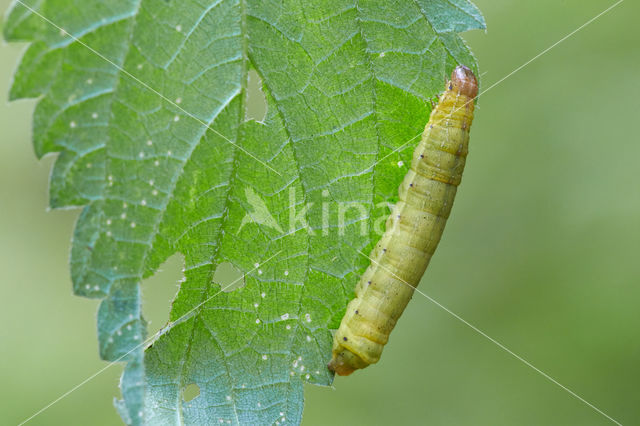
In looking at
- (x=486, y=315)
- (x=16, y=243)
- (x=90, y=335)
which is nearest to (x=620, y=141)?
(x=486, y=315)

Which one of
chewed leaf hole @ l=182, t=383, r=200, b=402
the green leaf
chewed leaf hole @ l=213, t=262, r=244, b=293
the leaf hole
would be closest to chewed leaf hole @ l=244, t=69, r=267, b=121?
the green leaf

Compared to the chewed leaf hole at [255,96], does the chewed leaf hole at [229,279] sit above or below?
below

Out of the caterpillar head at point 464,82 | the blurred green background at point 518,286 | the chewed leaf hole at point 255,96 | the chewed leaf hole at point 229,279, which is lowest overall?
the blurred green background at point 518,286

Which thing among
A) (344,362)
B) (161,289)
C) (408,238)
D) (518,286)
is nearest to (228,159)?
(408,238)

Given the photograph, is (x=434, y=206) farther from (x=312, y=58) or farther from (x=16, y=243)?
(x=16, y=243)

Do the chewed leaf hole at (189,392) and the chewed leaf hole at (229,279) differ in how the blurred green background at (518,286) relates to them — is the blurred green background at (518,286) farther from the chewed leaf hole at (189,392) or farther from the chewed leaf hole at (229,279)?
the chewed leaf hole at (229,279)

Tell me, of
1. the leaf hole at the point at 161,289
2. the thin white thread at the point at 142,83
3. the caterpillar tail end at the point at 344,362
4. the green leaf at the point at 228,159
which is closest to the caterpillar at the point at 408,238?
the caterpillar tail end at the point at 344,362
